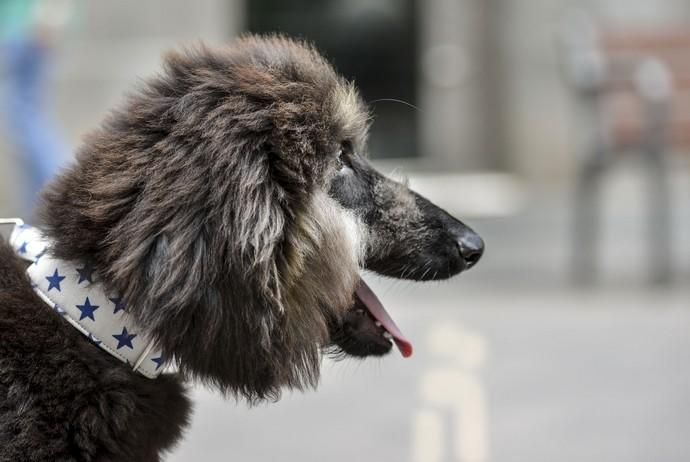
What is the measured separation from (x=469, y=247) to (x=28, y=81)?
5.11 meters

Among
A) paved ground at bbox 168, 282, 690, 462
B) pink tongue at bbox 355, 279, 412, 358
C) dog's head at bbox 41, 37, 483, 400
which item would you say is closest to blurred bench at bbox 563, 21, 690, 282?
paved ground at bbox 168, 282, 690, 462

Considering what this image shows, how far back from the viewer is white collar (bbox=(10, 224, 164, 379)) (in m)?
2.59

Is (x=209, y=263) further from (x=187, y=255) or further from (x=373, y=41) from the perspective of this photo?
(x=373, y=41)

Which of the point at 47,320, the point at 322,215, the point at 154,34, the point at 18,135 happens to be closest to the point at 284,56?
the point at 322,215

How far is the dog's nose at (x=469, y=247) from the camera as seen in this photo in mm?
3178

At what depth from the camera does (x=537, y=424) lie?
17.3 feet

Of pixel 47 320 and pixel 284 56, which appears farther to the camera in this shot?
pixel 284 56

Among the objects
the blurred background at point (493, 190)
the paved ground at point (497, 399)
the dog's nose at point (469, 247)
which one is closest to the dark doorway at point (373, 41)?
the blurred background at point (493, 190)

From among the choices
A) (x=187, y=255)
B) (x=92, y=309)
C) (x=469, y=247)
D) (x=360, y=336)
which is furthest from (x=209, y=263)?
(x=469, y=247)

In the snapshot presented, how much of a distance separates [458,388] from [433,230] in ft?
9.10

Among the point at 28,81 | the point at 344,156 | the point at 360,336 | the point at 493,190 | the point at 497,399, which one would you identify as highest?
the point at 28,81

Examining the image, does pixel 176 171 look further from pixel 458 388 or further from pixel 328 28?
pixel 328 28

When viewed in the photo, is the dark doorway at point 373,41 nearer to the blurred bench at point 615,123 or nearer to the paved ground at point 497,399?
the blurred bench at point 615,123

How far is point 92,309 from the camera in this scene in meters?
2.59
